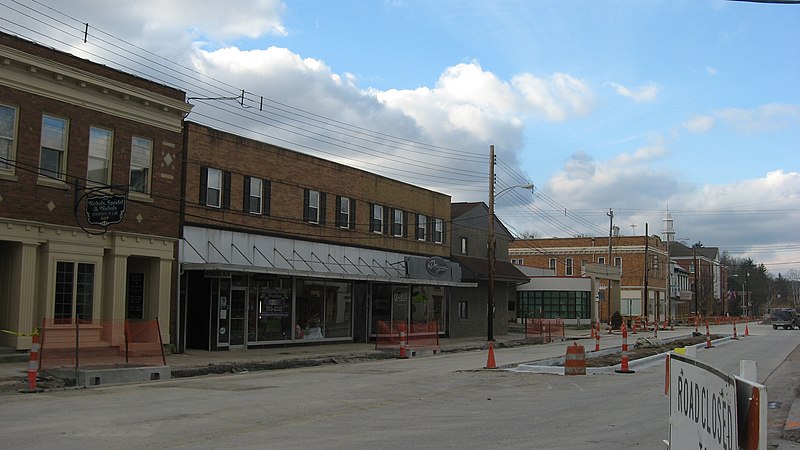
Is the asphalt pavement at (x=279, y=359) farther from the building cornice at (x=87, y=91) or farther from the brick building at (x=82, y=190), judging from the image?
the building cornice at (x=87, y=91)

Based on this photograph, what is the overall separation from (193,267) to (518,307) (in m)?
47.6

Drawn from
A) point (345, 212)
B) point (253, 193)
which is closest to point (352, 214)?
→ point (345, 212)

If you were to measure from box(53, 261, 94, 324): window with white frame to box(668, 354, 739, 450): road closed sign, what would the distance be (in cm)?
1825

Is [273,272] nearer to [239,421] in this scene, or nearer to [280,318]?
[280,318]

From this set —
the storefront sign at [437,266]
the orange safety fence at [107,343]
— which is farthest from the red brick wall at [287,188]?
the orange safety fence at [107,343]

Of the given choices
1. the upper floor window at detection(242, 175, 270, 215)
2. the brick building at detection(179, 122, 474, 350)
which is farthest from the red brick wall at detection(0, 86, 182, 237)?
the upper floor window at detection(242, 175, 270, 215)

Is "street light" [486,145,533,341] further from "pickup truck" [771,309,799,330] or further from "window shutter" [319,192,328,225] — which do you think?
"pickup truck" [771,309,799,330]

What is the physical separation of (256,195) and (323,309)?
5973 mm

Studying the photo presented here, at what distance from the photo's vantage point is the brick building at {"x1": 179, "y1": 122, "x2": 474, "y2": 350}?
2564cm

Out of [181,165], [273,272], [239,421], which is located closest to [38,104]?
[181,165]

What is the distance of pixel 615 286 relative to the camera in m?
76.7

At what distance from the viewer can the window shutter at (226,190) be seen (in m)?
26.5

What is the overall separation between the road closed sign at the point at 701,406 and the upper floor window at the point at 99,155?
63.2 feet

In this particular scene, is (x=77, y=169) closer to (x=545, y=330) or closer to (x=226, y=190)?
(x=226, y=190)
